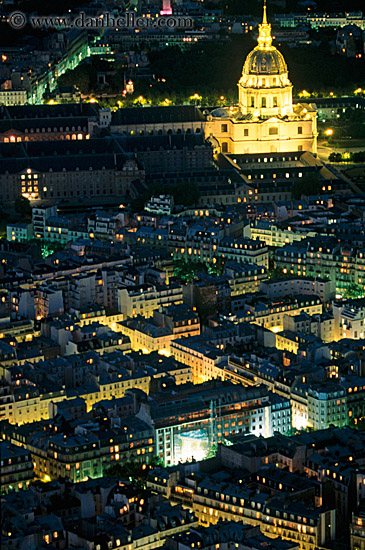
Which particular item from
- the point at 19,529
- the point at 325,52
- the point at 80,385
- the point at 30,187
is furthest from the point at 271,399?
the point at 325,52

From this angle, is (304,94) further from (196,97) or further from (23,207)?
(23,207)

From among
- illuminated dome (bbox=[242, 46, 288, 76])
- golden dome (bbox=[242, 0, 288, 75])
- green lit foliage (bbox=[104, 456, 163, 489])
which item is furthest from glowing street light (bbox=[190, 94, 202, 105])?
green lit foliage (bbox=[104, 456, 163, 489])

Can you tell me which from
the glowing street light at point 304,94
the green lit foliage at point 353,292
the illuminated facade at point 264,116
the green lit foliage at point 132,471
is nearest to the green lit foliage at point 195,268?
the green lit foliage at point 353,292

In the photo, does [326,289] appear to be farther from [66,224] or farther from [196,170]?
[196,170]

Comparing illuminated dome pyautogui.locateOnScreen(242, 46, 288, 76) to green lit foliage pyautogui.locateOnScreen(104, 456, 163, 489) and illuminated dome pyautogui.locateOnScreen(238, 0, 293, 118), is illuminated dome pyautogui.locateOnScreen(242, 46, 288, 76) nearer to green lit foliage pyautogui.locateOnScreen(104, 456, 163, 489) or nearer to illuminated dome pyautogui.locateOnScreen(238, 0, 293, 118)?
illuminated dome pyautogui.locateOnScreen(238, 0, 293, 118)

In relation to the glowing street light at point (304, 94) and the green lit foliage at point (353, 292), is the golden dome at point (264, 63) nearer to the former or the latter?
the glowing street light at point (304, 94)

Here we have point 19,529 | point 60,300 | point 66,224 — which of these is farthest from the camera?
point 66,224

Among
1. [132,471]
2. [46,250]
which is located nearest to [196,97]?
[46,250]
